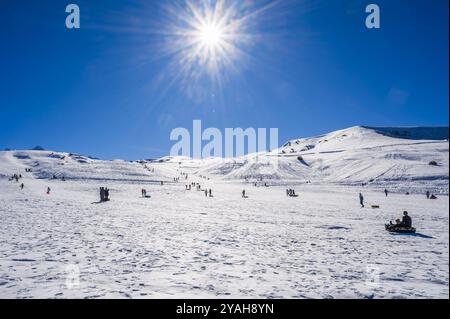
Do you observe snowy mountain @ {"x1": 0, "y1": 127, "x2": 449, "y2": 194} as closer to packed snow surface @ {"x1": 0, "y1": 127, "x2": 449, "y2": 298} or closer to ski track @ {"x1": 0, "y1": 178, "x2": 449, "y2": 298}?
packed snow surface @ {"x1": 0, "y1": 127, "x2": 449, "y2": 298}

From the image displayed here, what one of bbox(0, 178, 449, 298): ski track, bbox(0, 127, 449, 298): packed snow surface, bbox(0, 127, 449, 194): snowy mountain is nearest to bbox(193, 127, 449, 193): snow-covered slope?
bbox(0, 127, 449, 194): snowy mountain

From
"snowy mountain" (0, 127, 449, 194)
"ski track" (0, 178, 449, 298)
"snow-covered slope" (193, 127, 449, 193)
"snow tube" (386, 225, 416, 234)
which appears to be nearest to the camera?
"ski track" (0, 178, 449, 298)

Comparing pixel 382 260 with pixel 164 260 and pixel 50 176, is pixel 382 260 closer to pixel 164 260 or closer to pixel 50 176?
pixel 164 260

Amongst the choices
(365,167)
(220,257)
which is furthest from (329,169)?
(220,257)

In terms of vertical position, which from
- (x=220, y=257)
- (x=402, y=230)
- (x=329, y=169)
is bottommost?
(x=402, y=230)

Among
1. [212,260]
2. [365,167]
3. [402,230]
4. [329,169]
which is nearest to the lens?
[212,260]

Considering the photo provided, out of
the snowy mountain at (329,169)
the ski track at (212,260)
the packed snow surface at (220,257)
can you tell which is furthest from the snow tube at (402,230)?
the snowy mountain at (329,169)

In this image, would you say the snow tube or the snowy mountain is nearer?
the snow tube

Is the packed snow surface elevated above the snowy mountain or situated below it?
below

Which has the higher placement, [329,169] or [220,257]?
[329,169]

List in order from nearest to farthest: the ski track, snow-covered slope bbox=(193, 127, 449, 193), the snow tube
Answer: the ski track
the snow tube
snow-covered slope bbox=(193, 127, 449, 193)

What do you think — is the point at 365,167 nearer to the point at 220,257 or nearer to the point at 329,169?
the point at 329,169

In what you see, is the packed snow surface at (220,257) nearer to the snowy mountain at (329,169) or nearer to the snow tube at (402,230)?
the snow tube at (402,230)

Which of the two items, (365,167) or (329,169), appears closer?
(365,167)
